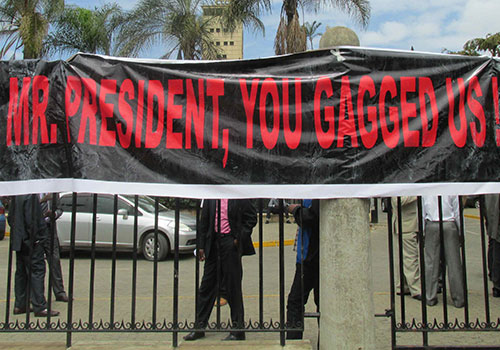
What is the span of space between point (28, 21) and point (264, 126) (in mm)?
16287

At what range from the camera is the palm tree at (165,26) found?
17.3 metres

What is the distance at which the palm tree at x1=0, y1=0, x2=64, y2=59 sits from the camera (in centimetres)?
1664

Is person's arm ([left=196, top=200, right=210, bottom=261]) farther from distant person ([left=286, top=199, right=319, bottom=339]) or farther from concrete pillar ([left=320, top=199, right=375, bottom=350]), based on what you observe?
concrete pillar ([left=320, top=199, right=375, bottom=350])

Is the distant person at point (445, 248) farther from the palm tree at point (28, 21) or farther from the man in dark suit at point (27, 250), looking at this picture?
the palm tree at point (28, 21)

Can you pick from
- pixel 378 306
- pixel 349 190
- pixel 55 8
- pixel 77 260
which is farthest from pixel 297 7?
pixel 349 190

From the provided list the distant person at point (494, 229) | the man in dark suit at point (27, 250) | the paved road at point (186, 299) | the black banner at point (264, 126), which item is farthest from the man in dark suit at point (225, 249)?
the distant person at point (494, 229)

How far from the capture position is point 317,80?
367cm

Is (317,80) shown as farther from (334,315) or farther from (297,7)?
(297,7)

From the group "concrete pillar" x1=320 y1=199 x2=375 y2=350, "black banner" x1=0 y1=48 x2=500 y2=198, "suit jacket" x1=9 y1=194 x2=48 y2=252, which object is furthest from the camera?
"suit jacket" x1=9 y1=194 x2=48 y2=252

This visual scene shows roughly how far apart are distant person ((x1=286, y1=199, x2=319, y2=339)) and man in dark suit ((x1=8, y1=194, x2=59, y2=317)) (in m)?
→ 3.14

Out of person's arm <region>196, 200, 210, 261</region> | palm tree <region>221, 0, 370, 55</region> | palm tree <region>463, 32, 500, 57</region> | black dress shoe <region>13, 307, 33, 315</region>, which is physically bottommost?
black dress shoe <region>13, 307, 33, 315</region>

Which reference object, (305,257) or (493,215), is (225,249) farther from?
(493,215)

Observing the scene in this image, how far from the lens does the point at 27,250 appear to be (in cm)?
553

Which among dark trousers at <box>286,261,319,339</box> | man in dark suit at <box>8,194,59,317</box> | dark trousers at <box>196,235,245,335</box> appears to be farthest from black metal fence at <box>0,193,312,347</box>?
dark trousers at <box>286,261,319,339</box>
